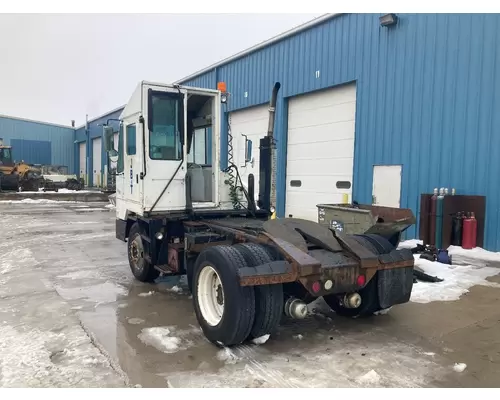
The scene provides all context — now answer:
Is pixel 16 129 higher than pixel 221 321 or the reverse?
higher

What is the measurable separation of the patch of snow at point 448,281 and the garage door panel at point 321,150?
4642 millimetres

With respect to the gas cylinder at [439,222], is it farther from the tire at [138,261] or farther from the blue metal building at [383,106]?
the tire at [138,261]

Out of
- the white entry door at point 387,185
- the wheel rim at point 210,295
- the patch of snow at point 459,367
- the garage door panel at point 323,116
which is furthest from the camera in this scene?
the garage door panel at point 323,116

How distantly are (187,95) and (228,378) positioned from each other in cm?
436

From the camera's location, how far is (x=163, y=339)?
14.3ft

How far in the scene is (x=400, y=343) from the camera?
168 inches

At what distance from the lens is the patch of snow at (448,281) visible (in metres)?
5.84

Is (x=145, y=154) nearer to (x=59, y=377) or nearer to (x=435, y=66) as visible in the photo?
(x=59, y=377)

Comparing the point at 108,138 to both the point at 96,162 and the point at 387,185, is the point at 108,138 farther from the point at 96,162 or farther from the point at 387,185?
the point at 96,162

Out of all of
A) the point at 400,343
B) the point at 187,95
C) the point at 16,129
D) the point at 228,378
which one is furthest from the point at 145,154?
the point at 16,129

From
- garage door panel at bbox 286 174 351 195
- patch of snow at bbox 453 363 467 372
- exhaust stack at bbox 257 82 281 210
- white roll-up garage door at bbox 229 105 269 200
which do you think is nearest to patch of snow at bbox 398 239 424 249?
garage door panel at bbox 286 174 351 195

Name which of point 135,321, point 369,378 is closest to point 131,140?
point 135,321

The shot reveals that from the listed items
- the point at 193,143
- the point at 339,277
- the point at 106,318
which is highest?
the point at 193,143

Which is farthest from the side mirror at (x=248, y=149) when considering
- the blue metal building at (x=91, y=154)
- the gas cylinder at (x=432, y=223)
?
the blue metal building at (x=91, y=154)
